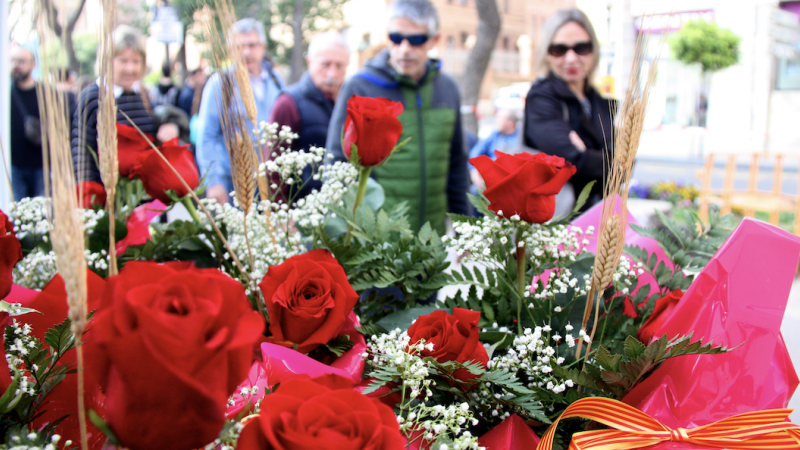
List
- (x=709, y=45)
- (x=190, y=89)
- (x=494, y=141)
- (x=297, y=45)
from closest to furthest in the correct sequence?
(x=494, y=141), (x=190, y=89), (x=709, y=45), (x=297, y=45)

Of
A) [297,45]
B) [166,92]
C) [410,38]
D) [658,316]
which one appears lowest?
[658,316]

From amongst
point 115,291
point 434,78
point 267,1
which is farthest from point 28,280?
point 267,1

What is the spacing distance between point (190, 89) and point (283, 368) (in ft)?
23.4

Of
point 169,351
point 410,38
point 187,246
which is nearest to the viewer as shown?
point 169,351

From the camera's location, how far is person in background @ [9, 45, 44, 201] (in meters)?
4.18

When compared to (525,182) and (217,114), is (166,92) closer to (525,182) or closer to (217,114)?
(217,114)

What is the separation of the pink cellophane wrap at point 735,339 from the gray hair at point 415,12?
1991 millimetres

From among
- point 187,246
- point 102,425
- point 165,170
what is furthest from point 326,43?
point 102,425

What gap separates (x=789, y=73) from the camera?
53.0 ft

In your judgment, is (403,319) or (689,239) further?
(689,239)

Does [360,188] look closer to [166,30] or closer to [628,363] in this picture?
[628,363]

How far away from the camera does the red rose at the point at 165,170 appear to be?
40.9 inches

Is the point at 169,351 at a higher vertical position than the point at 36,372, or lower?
higher

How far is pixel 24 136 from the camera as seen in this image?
13.7 feet
